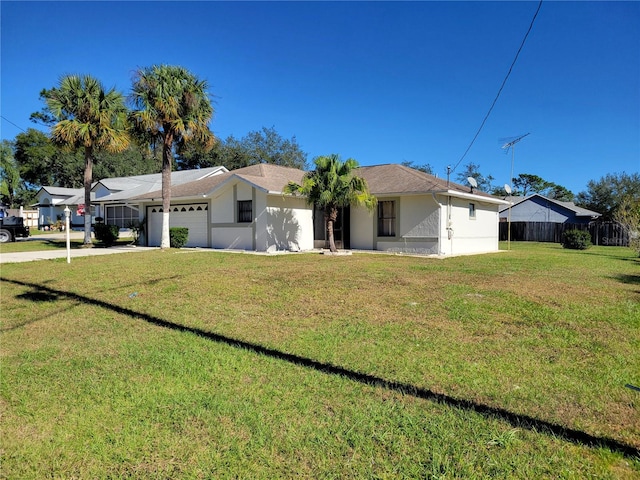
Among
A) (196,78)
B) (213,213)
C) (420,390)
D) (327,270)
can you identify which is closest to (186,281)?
(327,270)

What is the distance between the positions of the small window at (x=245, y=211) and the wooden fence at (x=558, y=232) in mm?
23329

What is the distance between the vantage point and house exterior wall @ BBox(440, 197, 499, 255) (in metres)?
16.7

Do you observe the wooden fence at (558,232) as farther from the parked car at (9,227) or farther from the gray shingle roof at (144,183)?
the parked car at (9,227)

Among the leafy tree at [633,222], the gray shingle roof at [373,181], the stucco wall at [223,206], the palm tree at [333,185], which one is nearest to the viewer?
the palm tree at [333,185]

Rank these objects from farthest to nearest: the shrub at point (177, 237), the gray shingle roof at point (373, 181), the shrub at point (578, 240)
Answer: the shrub at point (578, 240) < the shrub at point (177, 237) < the gray shingle roof at point (373, 181)

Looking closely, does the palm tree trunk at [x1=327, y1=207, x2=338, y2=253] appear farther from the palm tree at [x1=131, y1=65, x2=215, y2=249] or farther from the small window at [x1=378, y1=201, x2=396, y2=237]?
the palm tree at [x1=131, y1=65, x2=215, y2=249]

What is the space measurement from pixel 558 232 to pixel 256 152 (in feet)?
103

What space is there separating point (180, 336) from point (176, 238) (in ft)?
46.8

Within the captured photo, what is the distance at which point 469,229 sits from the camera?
18.3 metres

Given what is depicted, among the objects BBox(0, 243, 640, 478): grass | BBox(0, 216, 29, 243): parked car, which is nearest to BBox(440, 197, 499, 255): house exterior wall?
BBox(0, 243, 640, 478): grass

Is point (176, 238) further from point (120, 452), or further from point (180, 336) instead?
point (120, 452)

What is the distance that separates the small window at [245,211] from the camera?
17250 mm

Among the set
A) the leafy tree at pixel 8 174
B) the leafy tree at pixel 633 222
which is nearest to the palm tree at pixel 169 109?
the leafy tree at pixel 633 222

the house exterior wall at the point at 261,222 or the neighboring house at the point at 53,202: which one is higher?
the neighboring house at the point at 53,202
